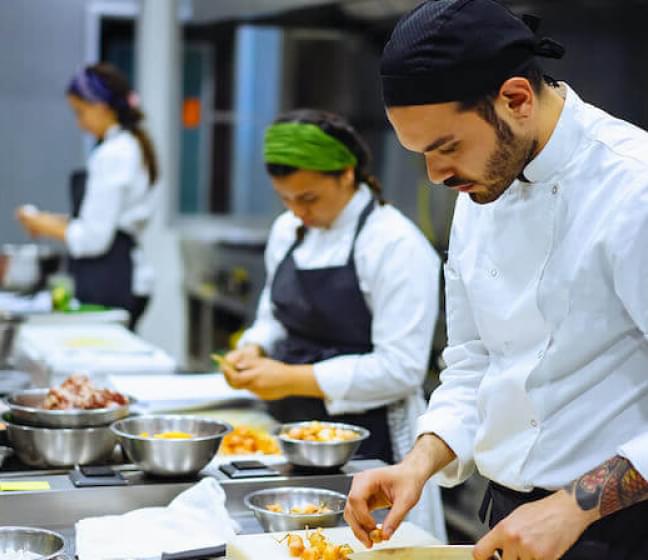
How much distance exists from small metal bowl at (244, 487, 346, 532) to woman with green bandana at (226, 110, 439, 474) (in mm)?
684

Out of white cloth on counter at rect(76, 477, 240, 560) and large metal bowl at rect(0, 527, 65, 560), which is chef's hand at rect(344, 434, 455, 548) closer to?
white cloth on counter at rect(76, 477, 240, 560)

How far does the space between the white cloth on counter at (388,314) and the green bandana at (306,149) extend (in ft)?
0.54

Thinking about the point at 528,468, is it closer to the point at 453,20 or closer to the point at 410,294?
the point at 453,20

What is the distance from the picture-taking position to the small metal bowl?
2.08 metres

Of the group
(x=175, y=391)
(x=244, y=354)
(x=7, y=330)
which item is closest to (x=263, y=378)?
(x=244, y=354)

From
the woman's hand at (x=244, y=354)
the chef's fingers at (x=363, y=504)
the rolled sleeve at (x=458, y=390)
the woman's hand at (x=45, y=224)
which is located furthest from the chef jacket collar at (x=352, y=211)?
the woman's hand at (x=45, y=224)

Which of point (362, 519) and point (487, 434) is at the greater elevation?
point (487, 434)

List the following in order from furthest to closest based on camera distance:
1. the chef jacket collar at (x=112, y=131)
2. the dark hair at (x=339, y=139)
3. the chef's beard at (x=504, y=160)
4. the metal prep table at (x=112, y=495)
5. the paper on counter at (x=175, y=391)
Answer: the chef jacket collar at (x=112, y=131), the paper on counter at (x=175, y=391), the dark hair at (x=339, y=139), the metal prep table at (x=112, y=495), the chef's beard at (x=504, y=160)

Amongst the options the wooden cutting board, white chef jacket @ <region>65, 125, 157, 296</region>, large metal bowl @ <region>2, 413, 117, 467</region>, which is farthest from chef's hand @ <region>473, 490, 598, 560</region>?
white chef jacket @ <region>65, 125, 157, 296</region>

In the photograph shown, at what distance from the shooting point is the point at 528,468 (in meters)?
1.81

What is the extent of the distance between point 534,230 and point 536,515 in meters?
0.46

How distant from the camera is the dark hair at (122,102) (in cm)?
520

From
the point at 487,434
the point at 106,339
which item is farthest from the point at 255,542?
the point at 106,339

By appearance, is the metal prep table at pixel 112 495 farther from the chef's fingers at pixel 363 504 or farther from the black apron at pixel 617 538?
the black apron at pixel 617 538
